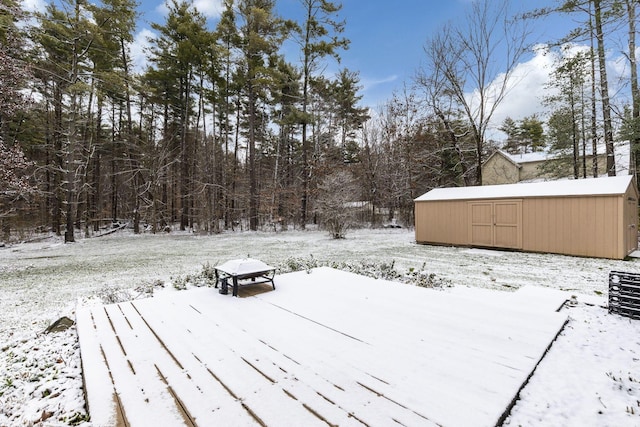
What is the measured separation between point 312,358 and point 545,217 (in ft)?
28.9

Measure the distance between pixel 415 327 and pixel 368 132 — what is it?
17.8 metres

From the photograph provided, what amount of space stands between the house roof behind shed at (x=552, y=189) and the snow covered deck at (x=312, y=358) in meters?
5.94

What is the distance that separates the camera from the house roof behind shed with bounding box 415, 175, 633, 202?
737cm

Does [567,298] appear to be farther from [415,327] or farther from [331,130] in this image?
[331,130]

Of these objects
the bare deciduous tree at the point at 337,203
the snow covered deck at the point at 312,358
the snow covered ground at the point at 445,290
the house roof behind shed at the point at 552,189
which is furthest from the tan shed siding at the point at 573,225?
the bare deciduous tree at the point at 337,203

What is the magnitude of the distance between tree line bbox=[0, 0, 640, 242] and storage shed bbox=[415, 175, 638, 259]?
3972 mm

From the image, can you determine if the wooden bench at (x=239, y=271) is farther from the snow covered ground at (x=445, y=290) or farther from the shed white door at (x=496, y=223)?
the shed white door at (x=496, y=223)

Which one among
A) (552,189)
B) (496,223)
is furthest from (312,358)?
(552,189)

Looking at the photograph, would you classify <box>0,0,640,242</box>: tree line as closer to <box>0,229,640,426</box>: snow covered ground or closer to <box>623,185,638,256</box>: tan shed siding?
<box>623,185,638,256</box>: tan shed siding

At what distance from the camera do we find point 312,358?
2.07 metres

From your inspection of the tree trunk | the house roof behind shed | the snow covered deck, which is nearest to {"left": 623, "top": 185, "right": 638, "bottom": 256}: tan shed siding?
the house roof behind shed

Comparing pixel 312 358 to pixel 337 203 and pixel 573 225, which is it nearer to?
pixel 573 225

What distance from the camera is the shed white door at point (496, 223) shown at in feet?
28.5

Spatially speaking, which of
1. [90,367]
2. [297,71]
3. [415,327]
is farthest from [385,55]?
[90,367]
